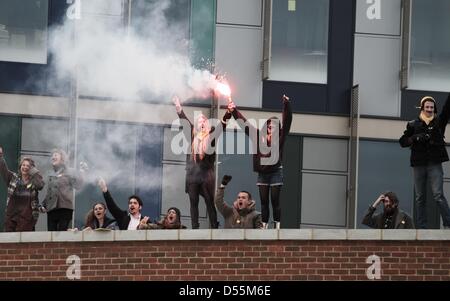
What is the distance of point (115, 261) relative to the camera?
93.9 feet

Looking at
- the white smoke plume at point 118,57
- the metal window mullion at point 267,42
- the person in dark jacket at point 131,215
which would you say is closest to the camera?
the person in dark jacket at point 131,215

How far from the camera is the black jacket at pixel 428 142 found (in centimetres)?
2869

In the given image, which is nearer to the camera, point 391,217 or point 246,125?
point 391,217

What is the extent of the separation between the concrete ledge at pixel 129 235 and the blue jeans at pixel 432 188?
3.83 metres

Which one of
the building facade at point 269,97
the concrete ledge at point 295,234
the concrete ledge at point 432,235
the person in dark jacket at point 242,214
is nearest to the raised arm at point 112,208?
the person in dark jacket at point 242,214

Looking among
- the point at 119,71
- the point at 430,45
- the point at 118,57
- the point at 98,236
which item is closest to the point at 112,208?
the point at 98,236

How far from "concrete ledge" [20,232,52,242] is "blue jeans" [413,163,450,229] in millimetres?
5137

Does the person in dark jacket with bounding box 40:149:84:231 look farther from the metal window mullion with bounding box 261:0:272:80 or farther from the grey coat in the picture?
the metal window mullion with bounding box 261:0:272:80

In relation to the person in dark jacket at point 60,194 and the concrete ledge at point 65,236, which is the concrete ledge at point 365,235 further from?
the person in dark jacket at point 60,194

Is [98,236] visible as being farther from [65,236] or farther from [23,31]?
[23,31]

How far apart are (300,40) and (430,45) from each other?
7.87 ft

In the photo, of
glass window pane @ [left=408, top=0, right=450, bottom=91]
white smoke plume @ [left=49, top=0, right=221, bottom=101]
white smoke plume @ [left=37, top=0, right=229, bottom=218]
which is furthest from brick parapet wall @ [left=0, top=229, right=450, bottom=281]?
glass window pane @ [left=408, top=0, right=450, bottom=91]

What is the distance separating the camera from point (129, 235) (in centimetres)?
2861

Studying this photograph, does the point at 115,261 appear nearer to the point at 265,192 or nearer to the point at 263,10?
the point at 265,192
